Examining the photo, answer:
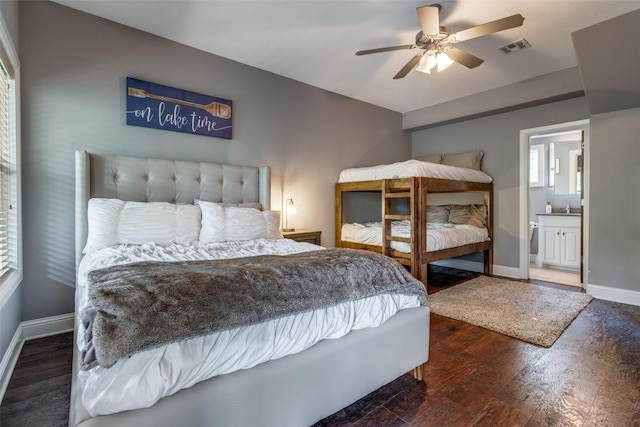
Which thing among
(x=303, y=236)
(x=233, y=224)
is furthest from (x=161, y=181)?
(x=303, y=236)

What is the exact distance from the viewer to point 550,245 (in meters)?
4.92

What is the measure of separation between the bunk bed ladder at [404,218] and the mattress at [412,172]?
10cm

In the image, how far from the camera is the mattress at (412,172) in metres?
3.46

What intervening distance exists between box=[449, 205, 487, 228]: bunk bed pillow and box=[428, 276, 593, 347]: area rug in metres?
0.90

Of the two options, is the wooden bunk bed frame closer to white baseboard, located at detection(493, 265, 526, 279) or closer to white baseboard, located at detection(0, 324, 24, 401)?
white baseboard, located at detection(493, 265, 526, 279)

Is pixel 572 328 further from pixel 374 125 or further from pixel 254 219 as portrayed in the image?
pixel 374 125

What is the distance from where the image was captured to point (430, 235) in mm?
3525

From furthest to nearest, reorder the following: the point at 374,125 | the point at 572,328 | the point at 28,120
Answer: the point at 374,125 < the point at 572,328 < the point at 28,120

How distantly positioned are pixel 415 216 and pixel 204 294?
8.81 ft

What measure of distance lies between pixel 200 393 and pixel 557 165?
644 cm

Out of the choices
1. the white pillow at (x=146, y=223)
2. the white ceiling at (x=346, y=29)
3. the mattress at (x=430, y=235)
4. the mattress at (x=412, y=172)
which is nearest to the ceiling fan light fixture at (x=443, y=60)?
the white ceiling at (x=346, y=29)

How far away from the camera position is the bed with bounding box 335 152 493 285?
11.1 ft

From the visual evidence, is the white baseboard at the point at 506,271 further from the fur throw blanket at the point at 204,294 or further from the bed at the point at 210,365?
the fur throw blanket at the point at 204,294

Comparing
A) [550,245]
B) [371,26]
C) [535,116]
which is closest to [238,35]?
[371,26]
